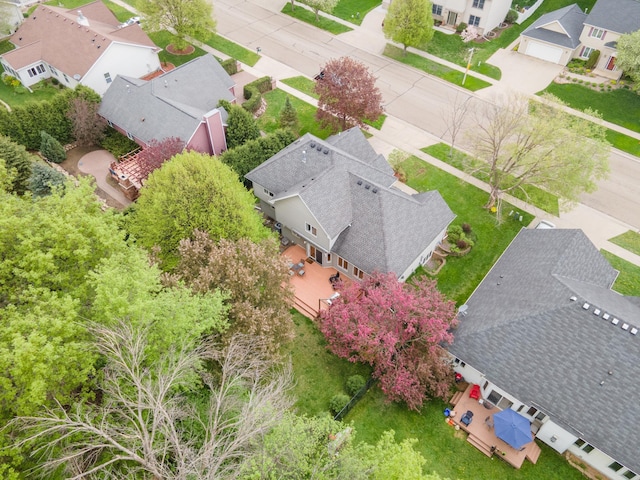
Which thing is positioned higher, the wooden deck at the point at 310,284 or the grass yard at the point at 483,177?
the grass yard at the point at 483,177

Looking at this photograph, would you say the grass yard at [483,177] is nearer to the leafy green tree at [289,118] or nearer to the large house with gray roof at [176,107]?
the leafy green tree at [289,118]

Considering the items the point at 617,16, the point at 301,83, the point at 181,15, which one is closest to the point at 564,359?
the point at 301,83

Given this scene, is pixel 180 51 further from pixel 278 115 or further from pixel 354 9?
pixel 354 9

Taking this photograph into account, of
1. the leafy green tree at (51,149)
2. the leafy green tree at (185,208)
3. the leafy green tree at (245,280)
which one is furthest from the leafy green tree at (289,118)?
the leafy green tree at (245,280)

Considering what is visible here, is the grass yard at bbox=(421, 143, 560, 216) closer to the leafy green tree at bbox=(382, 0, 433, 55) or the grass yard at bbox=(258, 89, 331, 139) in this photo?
the grass yard at bbox=(258, 89, 331, 139)

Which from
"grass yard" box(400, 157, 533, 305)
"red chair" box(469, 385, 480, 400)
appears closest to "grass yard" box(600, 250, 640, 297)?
"grass yard" box(400, 157, 533, 305)

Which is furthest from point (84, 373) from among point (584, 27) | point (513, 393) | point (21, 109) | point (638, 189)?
point (584, 27)
